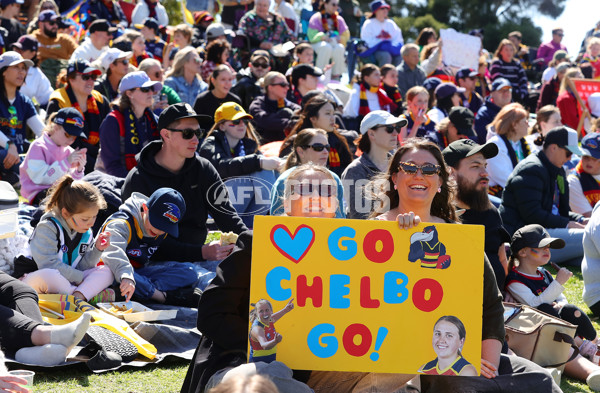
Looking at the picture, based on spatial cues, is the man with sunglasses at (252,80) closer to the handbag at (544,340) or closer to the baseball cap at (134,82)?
the baseball cap at (134,82)

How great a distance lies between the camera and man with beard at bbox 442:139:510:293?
19.1 feet

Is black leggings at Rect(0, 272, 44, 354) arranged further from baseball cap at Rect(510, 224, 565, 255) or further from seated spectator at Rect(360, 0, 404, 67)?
seated spectator at Rect(360, 0, 404, 67)

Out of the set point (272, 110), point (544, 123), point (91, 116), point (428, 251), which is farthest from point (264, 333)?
point (544, 123)

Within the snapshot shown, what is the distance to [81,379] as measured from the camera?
465 centimetres

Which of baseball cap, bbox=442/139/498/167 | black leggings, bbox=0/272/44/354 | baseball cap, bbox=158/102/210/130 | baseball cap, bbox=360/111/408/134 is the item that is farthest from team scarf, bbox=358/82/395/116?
black leggings, bbox=0/272/44/354

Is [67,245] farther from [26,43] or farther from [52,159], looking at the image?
[26,43]

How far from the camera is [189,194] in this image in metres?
6.55

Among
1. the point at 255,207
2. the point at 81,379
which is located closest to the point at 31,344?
the point at 81,379

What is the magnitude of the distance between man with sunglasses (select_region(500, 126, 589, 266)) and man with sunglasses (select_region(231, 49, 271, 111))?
4.50 m

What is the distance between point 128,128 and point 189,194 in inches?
75.7

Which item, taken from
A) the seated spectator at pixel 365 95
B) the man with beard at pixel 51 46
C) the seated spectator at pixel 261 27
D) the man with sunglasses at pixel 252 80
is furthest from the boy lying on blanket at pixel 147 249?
the seated spectator at pixel 261 27

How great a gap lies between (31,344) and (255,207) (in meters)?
3.90

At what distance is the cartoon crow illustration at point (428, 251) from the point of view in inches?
133

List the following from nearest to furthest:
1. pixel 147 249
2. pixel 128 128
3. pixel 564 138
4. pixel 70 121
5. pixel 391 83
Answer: pixel 147 249 → pixel 70 121 → pixel 564 138 → pixel 128 128 → pixel 391 83
